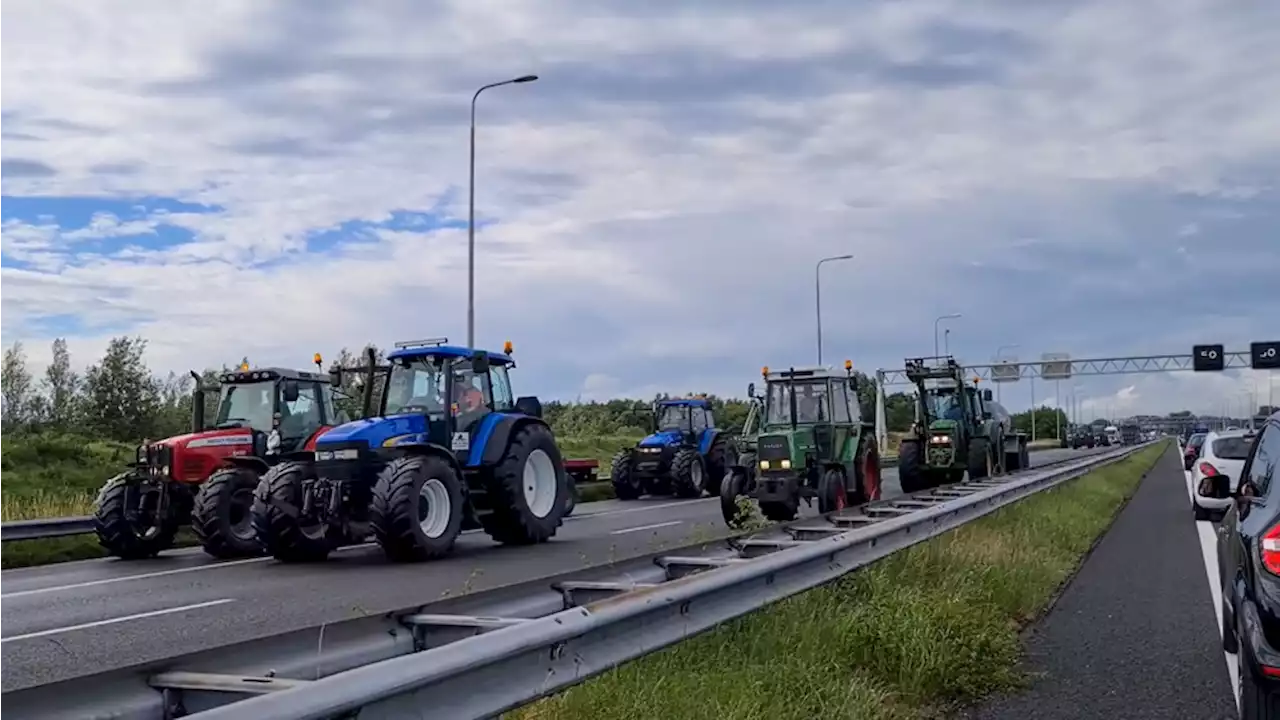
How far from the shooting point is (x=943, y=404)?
2914 cm

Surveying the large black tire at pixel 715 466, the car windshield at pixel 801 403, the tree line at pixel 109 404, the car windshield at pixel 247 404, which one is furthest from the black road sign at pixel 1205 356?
the car windshield at pixel 247 404

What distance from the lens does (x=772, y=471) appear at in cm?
1816

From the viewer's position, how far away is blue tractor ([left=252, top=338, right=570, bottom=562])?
44.9 feet

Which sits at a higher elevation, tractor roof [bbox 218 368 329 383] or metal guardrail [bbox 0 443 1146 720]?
tractor roof [bbox 218 368 329 383]

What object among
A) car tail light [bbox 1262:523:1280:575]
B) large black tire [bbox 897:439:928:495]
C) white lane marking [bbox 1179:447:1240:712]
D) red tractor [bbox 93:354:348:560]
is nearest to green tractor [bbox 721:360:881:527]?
white lane marking [bbox 1179:447:1240:712]

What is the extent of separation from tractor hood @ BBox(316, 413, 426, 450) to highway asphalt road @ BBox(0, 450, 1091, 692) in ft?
4.63

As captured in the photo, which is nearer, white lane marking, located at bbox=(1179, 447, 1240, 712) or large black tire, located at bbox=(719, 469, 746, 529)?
white lane marking, located at bbox=(1179, 447, 1240, 712)

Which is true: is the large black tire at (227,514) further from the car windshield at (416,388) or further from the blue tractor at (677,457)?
the blue tractor at (677,457)

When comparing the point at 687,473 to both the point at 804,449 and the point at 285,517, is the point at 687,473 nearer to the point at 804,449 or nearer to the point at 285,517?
the point at 804,449

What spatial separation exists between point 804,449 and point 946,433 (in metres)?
9.80

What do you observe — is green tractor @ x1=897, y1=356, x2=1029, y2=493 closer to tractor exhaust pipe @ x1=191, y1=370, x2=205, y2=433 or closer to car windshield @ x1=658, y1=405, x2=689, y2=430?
car windshield @ x1=658, y1=405, x2=689, y2=430

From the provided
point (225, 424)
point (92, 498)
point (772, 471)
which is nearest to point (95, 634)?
point (225, 424)

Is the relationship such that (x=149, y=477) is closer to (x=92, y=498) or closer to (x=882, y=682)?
(x=92, y=498)

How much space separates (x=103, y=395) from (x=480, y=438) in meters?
25.2
